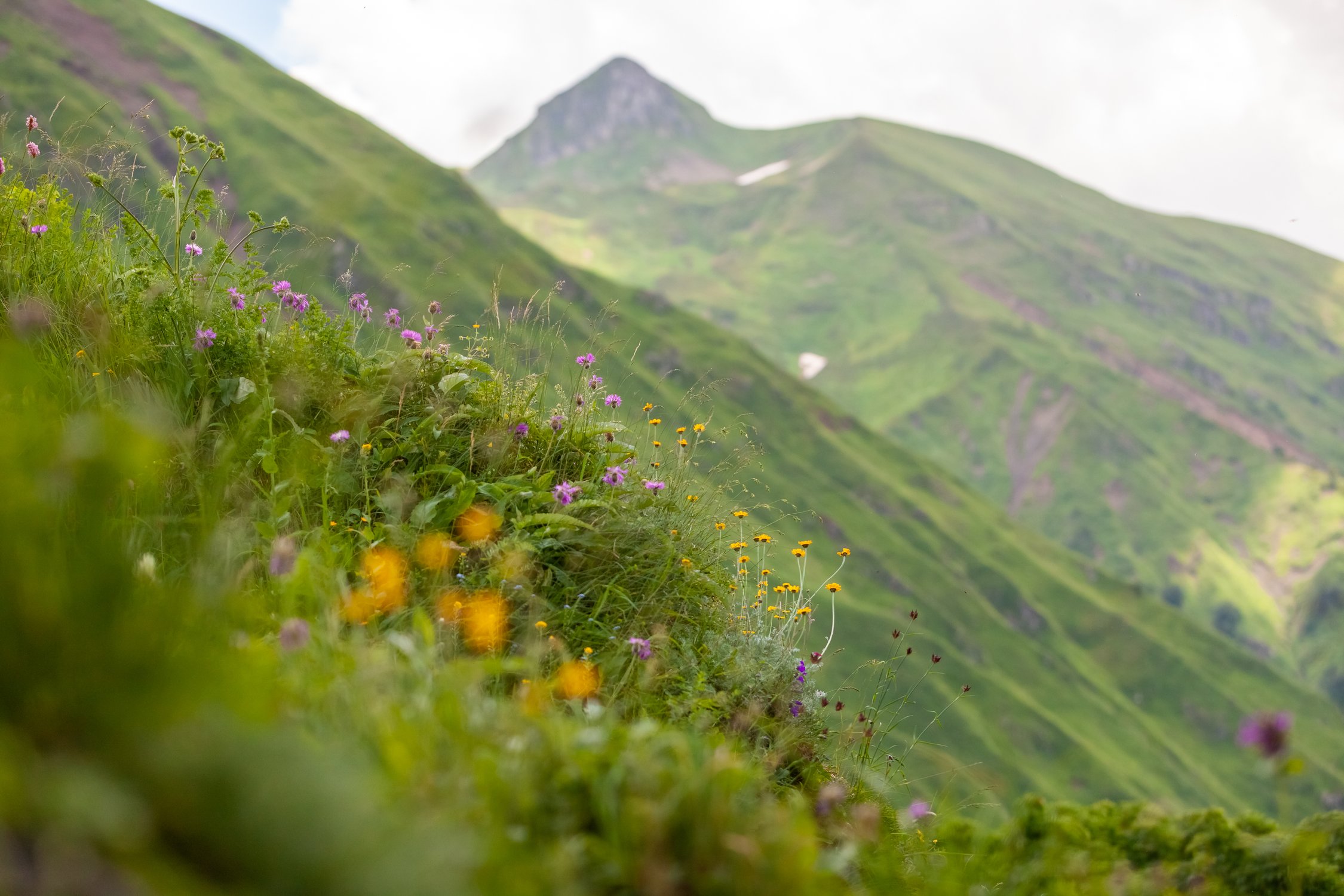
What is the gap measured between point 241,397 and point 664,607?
9.02 feet

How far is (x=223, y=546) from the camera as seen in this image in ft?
13.1

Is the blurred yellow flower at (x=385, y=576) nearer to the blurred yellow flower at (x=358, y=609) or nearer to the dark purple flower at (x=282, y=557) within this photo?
the blurred yellow flower at (x=358, y=609)

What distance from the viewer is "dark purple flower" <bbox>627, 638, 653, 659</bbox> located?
458 cm

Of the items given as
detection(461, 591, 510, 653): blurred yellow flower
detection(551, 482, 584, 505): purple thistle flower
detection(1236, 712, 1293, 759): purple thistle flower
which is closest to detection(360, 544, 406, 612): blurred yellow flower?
detection(461, 591, 510, 653): blurred yellow flower

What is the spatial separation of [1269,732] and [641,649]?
264 centimetres

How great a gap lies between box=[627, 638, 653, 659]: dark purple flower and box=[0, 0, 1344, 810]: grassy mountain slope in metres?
111

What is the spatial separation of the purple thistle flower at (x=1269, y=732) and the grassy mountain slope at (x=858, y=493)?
11242 centimetres

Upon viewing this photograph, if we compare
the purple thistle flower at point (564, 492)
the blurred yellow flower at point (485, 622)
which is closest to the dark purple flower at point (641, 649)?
the blurred yellow flower at point (485, 622)

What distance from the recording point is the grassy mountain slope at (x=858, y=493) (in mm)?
127750

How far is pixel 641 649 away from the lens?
4.65 meters

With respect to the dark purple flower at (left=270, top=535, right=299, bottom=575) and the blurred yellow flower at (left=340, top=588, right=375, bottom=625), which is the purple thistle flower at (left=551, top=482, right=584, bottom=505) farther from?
the dark purple flower at (left=270, top=535, right=299, bottom=575)

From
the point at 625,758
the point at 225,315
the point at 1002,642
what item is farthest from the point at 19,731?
the point at 1002,642

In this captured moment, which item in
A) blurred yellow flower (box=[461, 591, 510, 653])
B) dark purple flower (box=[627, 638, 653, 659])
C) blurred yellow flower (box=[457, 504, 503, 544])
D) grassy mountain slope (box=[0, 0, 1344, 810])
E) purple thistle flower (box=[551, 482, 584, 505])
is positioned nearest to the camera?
blurred yellow flower (box=[461, 591, 510, 653])

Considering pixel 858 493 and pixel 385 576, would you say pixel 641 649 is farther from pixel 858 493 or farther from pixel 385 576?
pixel 858 493
